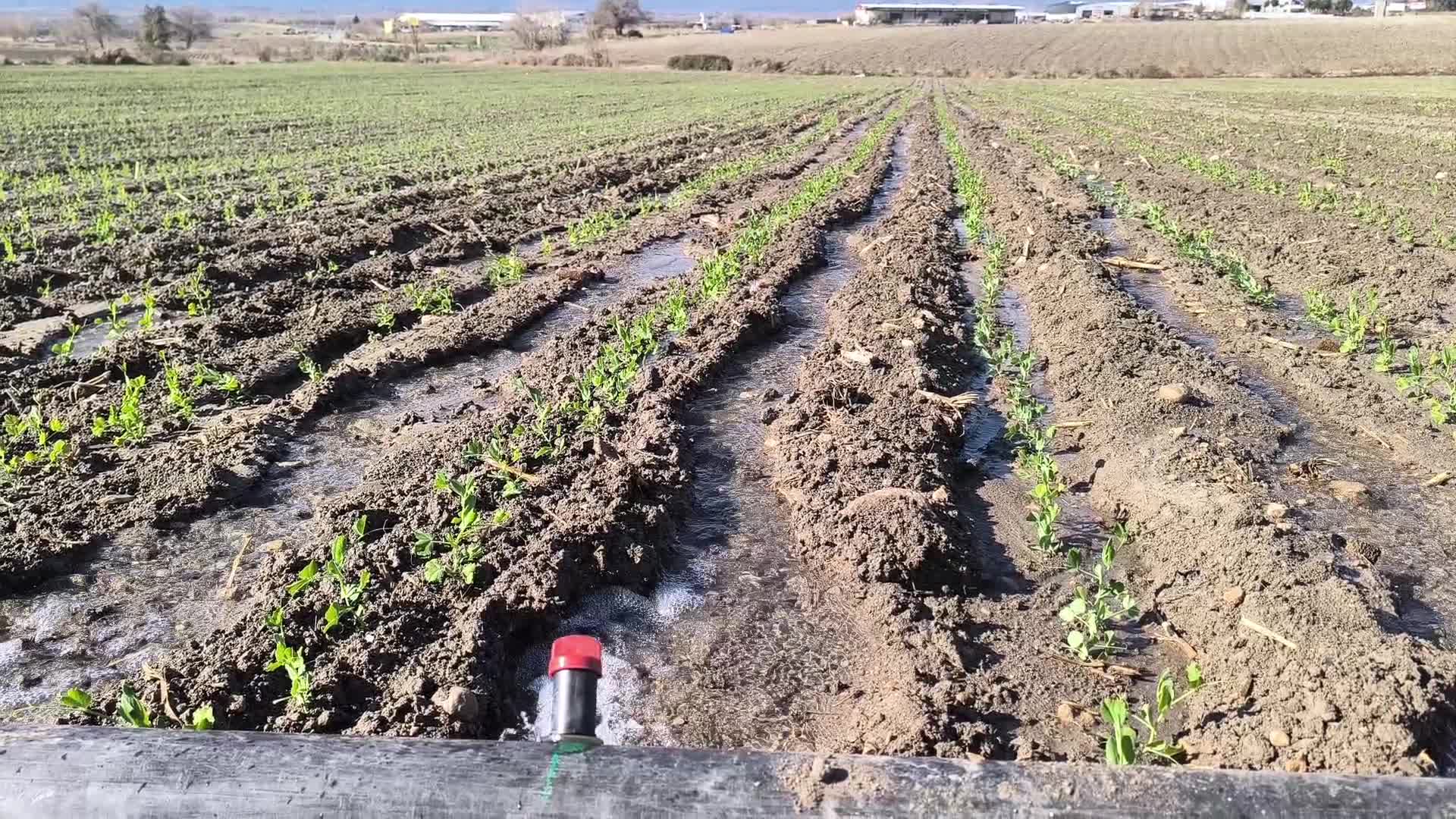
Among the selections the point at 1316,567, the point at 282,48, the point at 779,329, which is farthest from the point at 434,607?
the point at 282,48

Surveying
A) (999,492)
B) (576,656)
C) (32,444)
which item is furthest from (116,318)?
(576,656)

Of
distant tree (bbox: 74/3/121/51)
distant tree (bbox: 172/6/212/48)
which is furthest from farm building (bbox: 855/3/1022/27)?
distant tree (bbox: 74/3/121/51)

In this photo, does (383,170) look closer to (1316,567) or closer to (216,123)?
(216,123)

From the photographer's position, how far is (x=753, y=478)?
455 centimetres

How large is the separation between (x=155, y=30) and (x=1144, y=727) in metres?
77.8

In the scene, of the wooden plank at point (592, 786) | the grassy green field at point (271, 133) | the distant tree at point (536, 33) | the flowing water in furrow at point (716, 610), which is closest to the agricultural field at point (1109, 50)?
the distant tree at point (536, 33)

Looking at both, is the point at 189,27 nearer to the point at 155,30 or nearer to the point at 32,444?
the point at 155,30

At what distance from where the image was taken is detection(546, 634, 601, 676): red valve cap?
2.09 metres

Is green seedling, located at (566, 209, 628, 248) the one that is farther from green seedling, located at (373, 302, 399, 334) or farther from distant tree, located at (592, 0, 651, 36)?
distant tree, located at (592, 0, 651, 36)

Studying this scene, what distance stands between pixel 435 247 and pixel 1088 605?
7512mm

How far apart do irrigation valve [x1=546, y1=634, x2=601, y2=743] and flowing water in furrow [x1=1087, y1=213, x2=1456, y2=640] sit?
2.70m

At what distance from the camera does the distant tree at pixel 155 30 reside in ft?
210

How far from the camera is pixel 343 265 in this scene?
856 centimetres

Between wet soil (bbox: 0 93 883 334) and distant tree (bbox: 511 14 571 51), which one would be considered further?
distant tree (bbox: 511 14 571 51)
